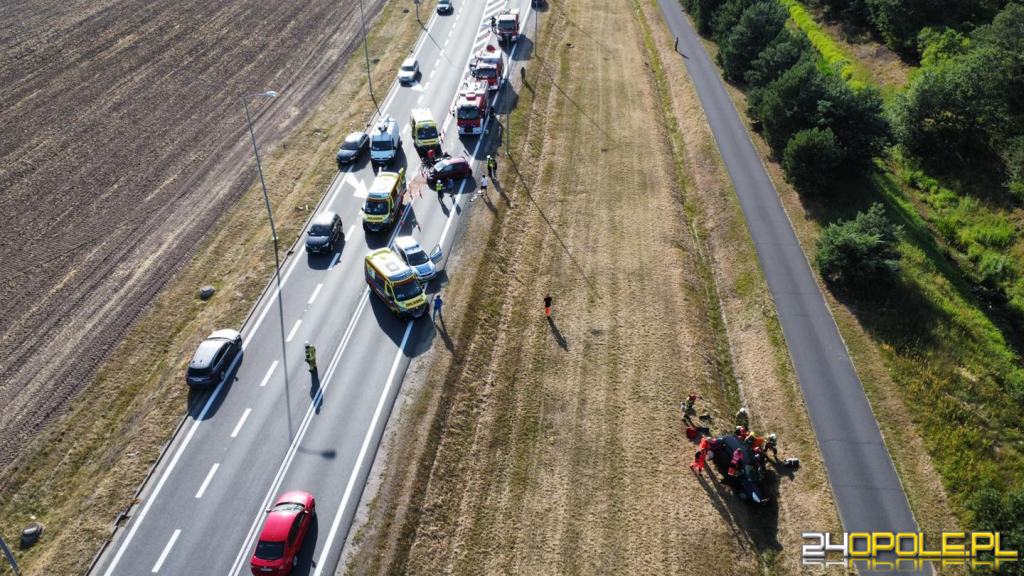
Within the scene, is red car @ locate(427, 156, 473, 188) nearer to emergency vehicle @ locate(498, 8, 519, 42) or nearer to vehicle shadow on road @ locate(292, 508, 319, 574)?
vehicle shadow on road @ locate(292, 508, 319, 574)

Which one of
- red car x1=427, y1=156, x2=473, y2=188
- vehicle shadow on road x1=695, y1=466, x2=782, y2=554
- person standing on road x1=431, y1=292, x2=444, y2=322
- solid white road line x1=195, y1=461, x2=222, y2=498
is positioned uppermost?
red car x1=427, y1=156, x2=473, y2=188

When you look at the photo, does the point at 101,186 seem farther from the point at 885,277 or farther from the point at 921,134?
the point at 921,134

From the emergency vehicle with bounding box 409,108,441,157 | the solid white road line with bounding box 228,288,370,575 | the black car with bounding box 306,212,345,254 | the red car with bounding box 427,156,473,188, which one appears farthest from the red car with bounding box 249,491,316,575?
the emergency vehicle with bounding box 409,108,441,157

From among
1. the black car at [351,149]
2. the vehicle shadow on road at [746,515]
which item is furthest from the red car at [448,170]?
the vehicle shadow on road at [746,515]

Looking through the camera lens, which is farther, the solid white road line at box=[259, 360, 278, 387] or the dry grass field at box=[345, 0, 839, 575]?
the solid white road line at box=[259, 360, 278, 387]

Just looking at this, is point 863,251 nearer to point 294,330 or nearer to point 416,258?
point 416,258

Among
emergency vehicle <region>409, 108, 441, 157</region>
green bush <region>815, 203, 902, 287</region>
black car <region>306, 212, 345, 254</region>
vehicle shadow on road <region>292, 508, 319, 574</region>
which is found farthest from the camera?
emergency vehicle <region>409, 108, 441, 157</region>
